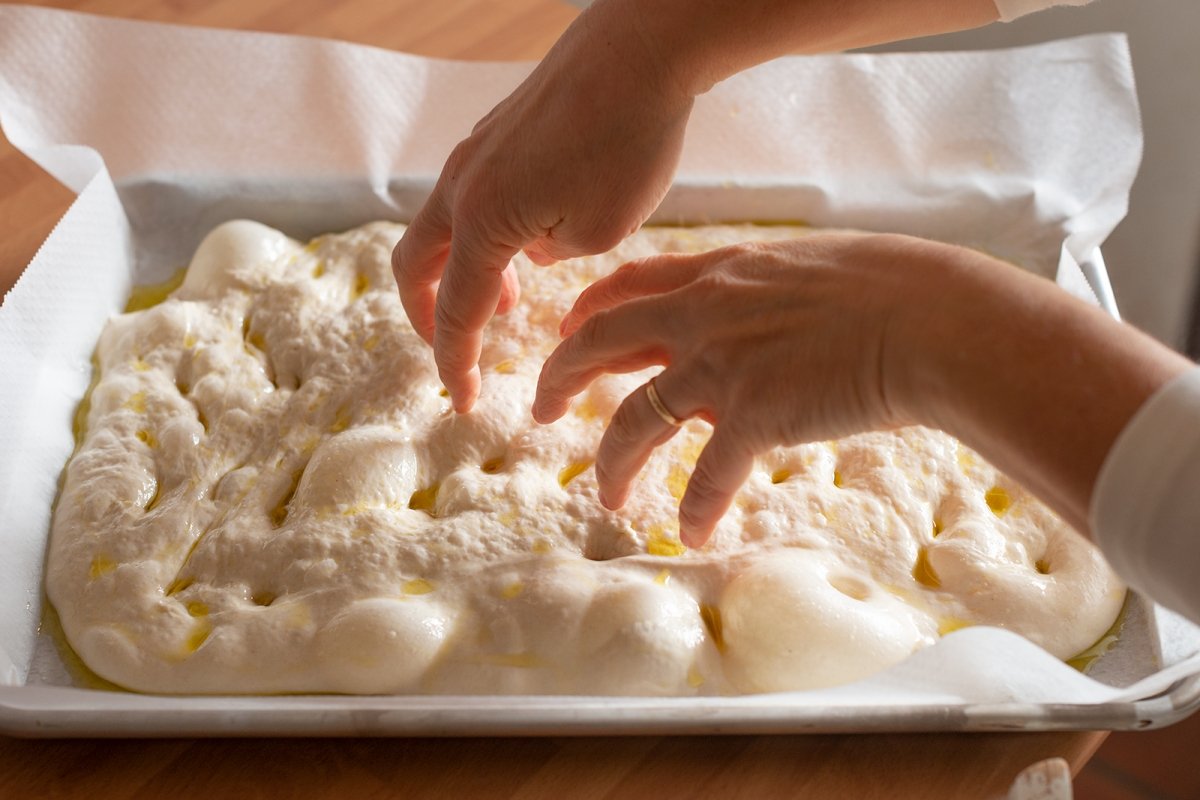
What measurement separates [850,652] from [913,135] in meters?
0.80

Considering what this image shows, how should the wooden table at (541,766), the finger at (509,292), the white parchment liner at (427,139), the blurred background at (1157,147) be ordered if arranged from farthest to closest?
the blurred background at (1157,147) → the white parchment liner at (427,139) → the finger at (509,292) → the wooden table at (541,766)

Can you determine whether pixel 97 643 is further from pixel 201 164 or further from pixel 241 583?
pixel 201 164

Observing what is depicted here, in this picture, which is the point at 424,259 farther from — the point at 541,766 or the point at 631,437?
the point at 541,766

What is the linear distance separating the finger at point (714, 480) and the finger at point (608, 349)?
0.31ft

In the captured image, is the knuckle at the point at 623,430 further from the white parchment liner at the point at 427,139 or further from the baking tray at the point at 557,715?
the white parchment liner at the point at 427,139

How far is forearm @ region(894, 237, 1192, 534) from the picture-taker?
671 millimetres

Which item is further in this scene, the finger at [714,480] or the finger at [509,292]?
the finger at [509,292]

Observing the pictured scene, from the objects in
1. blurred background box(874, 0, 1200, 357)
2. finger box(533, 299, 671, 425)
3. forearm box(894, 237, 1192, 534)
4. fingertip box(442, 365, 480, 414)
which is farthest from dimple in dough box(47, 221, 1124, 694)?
blurred background box(874, 0, 1200, 357)

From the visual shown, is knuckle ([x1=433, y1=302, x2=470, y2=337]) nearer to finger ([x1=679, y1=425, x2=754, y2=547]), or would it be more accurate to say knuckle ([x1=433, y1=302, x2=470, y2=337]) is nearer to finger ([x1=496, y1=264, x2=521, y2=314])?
finger ([x1=496, y1=264, x2=521, y2=314])

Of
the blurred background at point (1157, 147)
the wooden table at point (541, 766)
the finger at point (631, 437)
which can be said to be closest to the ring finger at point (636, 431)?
the finger at point (631, 437)

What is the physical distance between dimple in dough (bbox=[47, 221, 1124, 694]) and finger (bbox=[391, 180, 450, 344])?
0.25ft

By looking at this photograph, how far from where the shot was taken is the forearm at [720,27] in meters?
0.91

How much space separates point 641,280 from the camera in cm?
100

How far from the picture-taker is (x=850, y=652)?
94 centimetres
